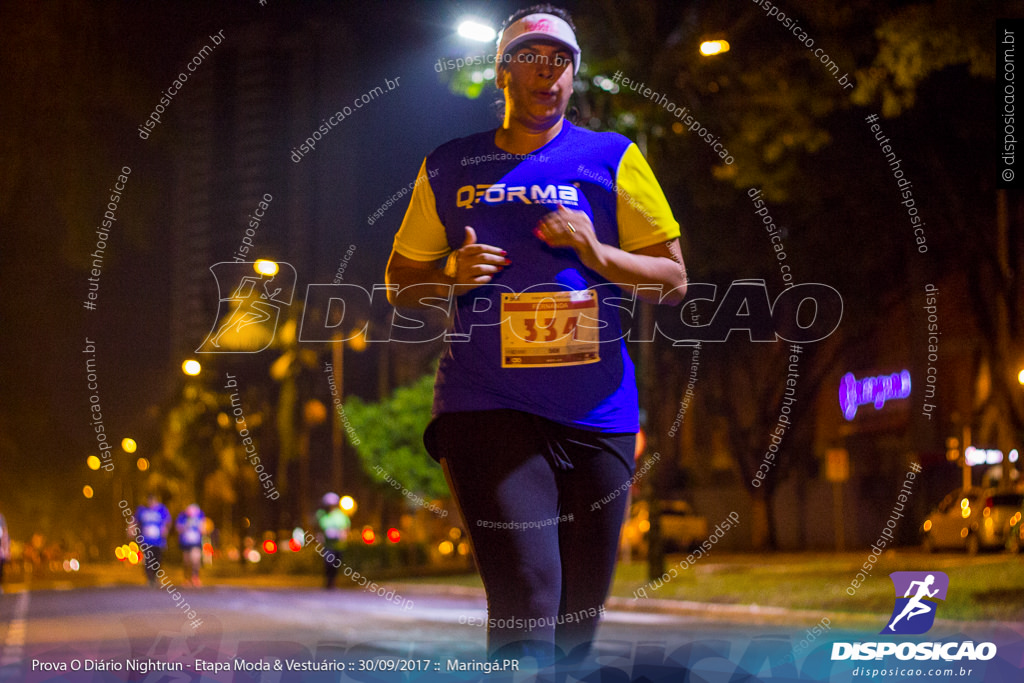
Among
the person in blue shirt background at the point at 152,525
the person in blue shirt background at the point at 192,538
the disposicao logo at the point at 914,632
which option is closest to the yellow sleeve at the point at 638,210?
Answer: the disposicao logo at the point at 914,632

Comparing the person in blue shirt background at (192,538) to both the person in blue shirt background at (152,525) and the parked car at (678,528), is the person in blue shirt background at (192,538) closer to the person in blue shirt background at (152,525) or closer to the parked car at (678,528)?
the person in blue shirt background at (152,525)

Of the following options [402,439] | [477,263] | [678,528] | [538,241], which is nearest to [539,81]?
[538,241]

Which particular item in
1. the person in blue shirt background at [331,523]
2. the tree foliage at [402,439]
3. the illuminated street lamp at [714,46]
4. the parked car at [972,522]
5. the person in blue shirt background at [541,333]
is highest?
the illuminated street lamp at [714,46]

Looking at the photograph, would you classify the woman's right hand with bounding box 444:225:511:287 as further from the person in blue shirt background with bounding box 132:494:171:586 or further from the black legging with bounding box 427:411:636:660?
the person in blue shirt background with bounding box 132:494:171:586

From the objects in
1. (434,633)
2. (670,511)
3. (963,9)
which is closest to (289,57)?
(434,633)

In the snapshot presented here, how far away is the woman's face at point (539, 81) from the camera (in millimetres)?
3125

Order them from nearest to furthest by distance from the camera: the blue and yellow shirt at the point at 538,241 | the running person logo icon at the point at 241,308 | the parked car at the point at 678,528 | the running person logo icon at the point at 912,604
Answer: the blue and yellow shirt at the point at 538,241 → the running person logo icon at the point at 912,604 → the running person logo icon at the point at 241,308 → the parked car at the point at 678,528

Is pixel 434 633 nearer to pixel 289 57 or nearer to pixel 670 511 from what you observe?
pixel 289 57

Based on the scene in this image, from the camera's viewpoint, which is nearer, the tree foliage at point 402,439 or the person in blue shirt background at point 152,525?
the person in blue shirt background at point 152,525

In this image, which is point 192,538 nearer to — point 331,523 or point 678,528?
point 331,523

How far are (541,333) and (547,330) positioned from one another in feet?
0.05

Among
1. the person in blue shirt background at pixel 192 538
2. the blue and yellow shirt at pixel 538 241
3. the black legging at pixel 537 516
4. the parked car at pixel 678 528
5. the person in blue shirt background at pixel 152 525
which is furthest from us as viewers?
the parked car at pixel 678 528

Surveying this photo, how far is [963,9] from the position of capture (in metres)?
10.8

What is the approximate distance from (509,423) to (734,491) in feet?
126
